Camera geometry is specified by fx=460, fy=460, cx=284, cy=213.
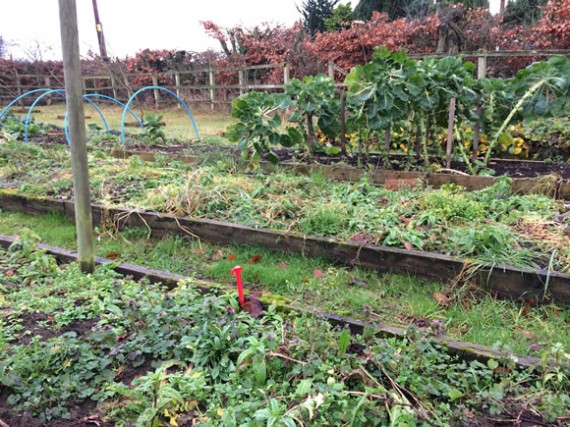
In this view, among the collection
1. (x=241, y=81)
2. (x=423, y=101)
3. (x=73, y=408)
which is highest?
(x=241, y=81)

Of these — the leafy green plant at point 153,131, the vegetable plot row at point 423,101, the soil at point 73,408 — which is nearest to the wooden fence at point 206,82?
the leafy green plant at point 153,131

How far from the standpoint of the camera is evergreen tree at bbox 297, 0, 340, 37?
21.8 metres

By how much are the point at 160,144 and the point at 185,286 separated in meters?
6.18

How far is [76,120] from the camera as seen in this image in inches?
116

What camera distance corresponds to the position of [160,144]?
861 centimetres

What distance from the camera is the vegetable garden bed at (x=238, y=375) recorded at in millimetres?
1859

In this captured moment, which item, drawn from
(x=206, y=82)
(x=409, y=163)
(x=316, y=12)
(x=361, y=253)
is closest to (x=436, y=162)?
(x=409, y=163)

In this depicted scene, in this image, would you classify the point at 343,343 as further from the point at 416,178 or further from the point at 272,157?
the point at 272,157

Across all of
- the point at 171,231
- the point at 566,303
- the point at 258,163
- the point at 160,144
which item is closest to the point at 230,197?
the point at 171,231

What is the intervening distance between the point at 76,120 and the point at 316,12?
2124cm

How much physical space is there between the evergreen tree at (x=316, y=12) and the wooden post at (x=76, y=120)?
2028 cm

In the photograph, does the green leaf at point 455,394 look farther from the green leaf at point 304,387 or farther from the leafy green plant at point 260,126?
the leafy green plant at point 260,126

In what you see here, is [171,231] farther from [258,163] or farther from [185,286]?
[258,163]

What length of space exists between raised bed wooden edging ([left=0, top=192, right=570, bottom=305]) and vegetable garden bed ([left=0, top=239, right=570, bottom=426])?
91 cm
